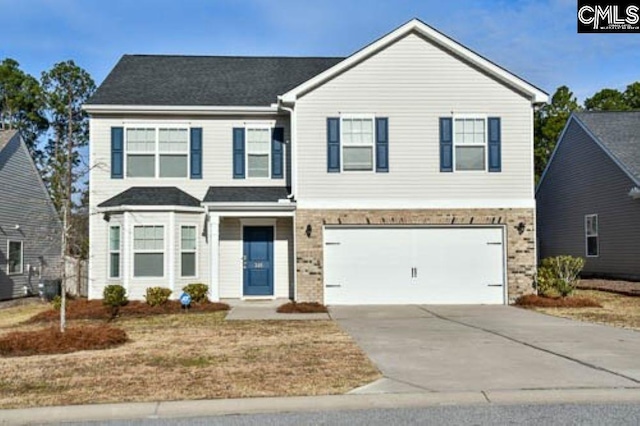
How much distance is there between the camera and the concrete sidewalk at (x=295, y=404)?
6918 millimetres

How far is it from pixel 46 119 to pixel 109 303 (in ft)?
101

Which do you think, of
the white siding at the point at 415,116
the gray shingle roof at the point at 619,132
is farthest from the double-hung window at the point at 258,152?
the gray shingle roof at the point at 619,132

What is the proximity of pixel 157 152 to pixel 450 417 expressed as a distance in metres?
14.5

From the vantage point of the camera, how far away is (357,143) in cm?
1814

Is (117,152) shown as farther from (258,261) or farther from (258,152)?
(258,261)

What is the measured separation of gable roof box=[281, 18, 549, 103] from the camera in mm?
18016

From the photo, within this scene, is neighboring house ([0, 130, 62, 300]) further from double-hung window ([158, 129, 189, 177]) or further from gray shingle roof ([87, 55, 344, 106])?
Result: gray shingle roof ([87, 55, 344, 106])

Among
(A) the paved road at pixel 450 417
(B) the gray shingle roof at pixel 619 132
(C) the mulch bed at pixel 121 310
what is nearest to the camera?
(A) the paved road at pixel 450 417

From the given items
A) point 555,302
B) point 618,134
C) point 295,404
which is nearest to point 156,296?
point 555,302

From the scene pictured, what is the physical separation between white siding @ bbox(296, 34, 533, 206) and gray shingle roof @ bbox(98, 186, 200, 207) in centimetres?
336

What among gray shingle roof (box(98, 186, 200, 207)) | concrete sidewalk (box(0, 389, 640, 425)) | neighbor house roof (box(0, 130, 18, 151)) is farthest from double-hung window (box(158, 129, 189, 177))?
concrete sidewalk (box(0, 389, 640, 425))

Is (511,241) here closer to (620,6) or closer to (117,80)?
(620,6)

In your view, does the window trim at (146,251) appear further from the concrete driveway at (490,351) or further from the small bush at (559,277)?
the small bush at (559,277)

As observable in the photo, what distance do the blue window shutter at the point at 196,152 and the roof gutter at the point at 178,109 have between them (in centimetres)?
57
